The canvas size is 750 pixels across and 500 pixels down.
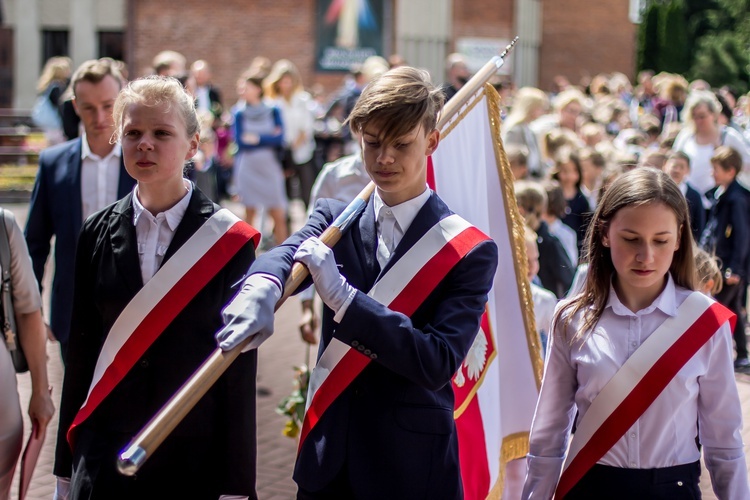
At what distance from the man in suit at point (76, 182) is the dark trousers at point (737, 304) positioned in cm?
511

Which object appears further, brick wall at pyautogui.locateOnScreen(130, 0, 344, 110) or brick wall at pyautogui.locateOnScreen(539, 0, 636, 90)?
brick wall at pyautogui.locateOnScreen(539, 0, 636, 90)

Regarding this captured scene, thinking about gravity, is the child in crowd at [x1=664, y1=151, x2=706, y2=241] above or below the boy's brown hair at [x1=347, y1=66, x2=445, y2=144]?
below

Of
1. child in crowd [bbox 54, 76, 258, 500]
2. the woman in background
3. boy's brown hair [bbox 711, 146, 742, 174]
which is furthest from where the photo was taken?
the woman in background

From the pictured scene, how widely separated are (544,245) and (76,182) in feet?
9.84

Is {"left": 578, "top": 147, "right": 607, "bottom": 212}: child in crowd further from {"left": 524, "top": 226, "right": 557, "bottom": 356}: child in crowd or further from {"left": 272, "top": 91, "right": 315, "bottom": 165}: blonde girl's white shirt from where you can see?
{"left": 272, "top": 91, "right": 315, "bottom": 165}: blonde girl's white shirt

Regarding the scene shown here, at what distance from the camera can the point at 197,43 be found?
1160 inches

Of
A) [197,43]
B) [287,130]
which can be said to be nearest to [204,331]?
[287,130]

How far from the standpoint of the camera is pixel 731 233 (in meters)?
8.51

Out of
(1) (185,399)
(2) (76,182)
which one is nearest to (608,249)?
(1) (185,399)

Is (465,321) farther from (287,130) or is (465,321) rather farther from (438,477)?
(287,130)

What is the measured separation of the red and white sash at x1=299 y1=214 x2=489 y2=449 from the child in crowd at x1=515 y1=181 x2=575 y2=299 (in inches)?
149

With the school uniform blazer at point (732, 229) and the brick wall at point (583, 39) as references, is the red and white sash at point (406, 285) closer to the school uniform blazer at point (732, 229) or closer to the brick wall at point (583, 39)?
the school uniform blazer at point (732, 229)

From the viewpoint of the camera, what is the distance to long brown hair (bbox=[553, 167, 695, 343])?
122 inches

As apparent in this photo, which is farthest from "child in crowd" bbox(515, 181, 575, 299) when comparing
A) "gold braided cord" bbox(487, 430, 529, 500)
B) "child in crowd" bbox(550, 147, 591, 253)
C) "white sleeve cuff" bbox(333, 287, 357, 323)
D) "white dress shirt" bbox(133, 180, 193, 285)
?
"white sleeve cuff" bbox(333, 287, 357, 323)
